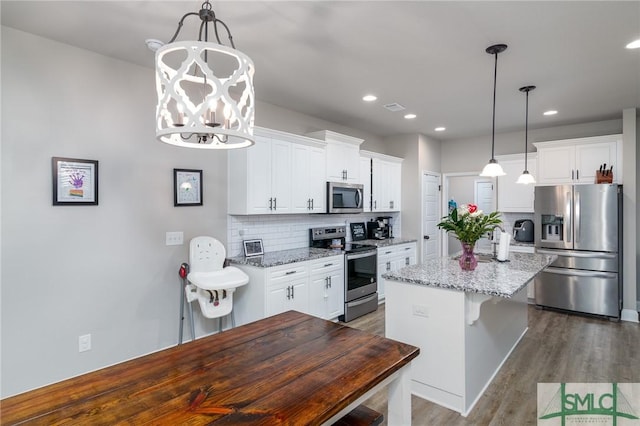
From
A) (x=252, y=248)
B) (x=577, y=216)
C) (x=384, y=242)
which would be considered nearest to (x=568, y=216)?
(x=577, y=216)

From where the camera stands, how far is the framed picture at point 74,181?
2607 mm

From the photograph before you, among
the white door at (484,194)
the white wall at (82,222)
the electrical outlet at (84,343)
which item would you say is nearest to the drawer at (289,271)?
the white wall at (82,222)

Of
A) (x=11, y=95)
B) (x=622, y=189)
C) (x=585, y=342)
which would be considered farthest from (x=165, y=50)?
(x=622, y=189)

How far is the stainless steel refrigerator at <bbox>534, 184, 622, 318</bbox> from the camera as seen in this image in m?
4.31

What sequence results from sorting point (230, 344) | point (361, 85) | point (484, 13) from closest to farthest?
point (230, 344) < point (484, 13) < point (361, 85)

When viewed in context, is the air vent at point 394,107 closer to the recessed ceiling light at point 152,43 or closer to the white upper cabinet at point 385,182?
the white upper cabinet at point 385,182

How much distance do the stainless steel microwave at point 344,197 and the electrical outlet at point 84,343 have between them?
9.35 feet

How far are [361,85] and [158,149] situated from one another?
82.3 inches

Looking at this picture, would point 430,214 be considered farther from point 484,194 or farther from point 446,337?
point 446,337

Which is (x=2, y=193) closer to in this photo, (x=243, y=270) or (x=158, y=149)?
(x=158, y=149)

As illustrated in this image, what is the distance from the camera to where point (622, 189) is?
14.5 feet

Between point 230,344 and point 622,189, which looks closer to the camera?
point 230,344

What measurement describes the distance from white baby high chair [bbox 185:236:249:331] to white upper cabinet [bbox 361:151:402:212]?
2697mm

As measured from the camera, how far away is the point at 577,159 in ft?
15.6
